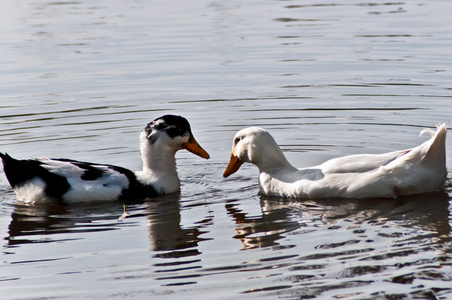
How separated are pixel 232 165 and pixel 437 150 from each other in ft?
7.91

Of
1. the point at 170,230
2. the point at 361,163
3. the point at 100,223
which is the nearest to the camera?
the point at 170,230

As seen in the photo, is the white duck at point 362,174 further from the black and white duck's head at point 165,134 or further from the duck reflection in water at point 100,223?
the duck reflection in water at point 100,223

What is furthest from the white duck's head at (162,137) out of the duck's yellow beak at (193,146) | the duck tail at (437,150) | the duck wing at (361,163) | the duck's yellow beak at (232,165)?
the duck tail at (437,150)

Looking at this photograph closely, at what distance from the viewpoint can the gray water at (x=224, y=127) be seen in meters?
6.91

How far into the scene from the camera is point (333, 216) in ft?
27.9

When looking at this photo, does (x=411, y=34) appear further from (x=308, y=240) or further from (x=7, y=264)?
(x=7, y=264)

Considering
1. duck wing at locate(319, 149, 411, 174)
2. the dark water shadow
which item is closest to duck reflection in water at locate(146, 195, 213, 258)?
the dark water shadow

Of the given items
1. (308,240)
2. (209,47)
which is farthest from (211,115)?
(308,240)

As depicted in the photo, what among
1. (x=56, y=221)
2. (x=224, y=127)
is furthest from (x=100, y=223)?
(x=224, y=127)

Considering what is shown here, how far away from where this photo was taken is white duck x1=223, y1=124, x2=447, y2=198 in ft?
28.9

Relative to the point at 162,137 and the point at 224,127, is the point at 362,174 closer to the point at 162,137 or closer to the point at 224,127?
the point at 162,137

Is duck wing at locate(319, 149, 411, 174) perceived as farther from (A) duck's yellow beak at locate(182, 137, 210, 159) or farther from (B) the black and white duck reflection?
(B) the black and white duck reflection

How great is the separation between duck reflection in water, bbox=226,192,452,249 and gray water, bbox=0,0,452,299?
0.03 m

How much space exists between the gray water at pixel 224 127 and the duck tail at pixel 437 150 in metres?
0.42
